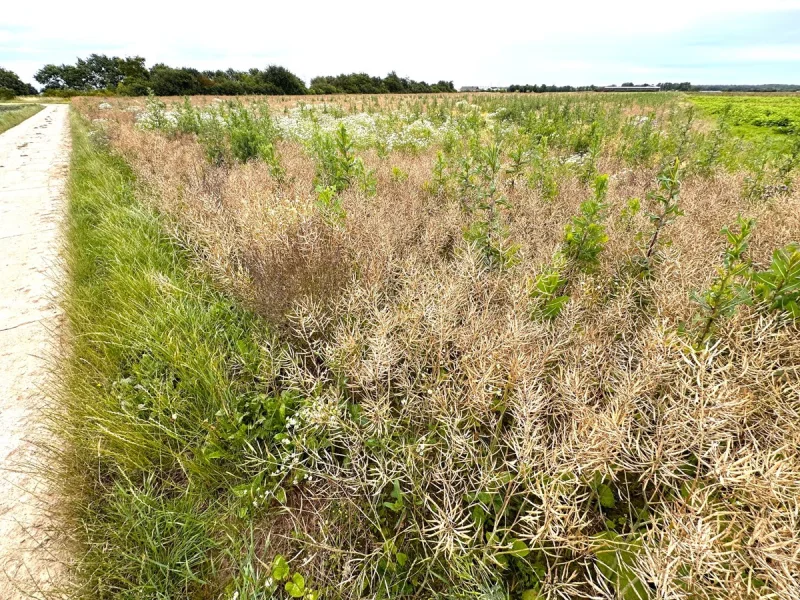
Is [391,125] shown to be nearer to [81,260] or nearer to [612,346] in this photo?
[81,260]

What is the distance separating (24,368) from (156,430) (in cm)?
185

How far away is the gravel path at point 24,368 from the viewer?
1.80m

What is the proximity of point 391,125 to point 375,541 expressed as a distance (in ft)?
45.4

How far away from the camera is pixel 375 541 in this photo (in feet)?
5.42

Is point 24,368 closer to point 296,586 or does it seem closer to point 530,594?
point 296,586

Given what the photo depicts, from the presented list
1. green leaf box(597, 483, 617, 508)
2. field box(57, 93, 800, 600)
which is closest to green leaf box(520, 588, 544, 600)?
field box(57, 93, 800, 600)

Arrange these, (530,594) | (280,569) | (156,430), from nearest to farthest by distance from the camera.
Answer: (530,594) < (280,569) < (156,430)

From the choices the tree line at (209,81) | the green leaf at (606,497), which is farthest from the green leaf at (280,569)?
the tree line at (209,81)

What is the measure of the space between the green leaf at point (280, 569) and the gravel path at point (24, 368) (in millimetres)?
1211

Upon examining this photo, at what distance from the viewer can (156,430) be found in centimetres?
229

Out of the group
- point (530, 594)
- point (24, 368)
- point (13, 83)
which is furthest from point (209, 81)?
point (530, 594)

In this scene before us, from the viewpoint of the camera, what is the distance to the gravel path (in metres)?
1.80

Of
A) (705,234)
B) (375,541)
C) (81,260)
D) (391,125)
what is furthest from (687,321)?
(391,125)

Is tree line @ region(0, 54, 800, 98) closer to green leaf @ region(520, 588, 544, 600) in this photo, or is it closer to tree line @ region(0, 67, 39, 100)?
tree line @ region(0, 67, 39, 100)
